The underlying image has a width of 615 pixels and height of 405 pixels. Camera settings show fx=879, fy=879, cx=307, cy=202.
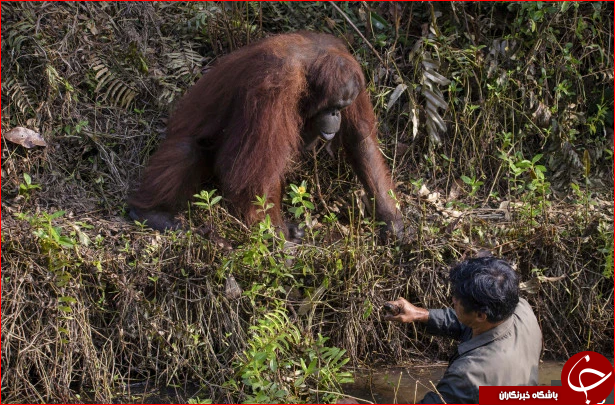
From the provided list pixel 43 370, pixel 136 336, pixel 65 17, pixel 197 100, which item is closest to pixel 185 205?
pixel 197 100

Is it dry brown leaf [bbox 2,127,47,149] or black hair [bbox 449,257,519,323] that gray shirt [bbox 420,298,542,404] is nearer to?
black hair [bbox 449,257,519,323]

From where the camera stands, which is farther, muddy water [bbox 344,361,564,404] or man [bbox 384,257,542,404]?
muddy water [bbox 344,361,564,404]

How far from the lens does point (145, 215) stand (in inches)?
202

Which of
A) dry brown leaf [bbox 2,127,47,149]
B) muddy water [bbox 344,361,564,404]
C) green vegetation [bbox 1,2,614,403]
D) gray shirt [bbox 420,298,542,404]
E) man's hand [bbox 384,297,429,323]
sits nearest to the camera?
gray shirt [bbox 420,298,542,404]

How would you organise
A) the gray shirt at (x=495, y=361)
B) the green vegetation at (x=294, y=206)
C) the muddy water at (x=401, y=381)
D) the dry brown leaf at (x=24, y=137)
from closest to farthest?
the gray shirt at (x=495, y=361), the green vegetation at (x=294, y=206), the muddy water at (x=401, y=381), the dry brown leaf at (x=24, y=137)

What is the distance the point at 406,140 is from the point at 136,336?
2.40 m

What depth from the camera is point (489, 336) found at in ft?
11.4

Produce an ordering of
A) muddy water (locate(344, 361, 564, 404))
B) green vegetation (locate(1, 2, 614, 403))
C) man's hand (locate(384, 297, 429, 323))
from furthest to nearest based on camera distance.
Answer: muddy water (locate(344, 361, 564, 404)), green vegetation (locate(1, 2, 614, 403)), man's hand (locate(384, 297, 429, 323))

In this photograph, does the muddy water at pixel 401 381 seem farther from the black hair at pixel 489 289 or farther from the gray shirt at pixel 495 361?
the black hair at pixel 489 289

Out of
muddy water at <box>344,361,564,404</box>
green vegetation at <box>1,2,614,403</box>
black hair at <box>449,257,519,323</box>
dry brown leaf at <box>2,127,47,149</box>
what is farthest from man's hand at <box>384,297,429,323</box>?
dry brown leaf at <box>2,127,47,149</box>

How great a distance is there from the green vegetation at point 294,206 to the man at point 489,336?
27.5 inches

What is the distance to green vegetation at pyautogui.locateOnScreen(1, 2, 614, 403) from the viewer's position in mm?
4348

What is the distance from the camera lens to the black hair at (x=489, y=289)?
3398mm

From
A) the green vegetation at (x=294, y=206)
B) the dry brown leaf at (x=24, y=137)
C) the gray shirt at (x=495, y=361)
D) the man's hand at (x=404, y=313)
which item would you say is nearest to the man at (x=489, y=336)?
the gray shirt at (x=495, y=361)
